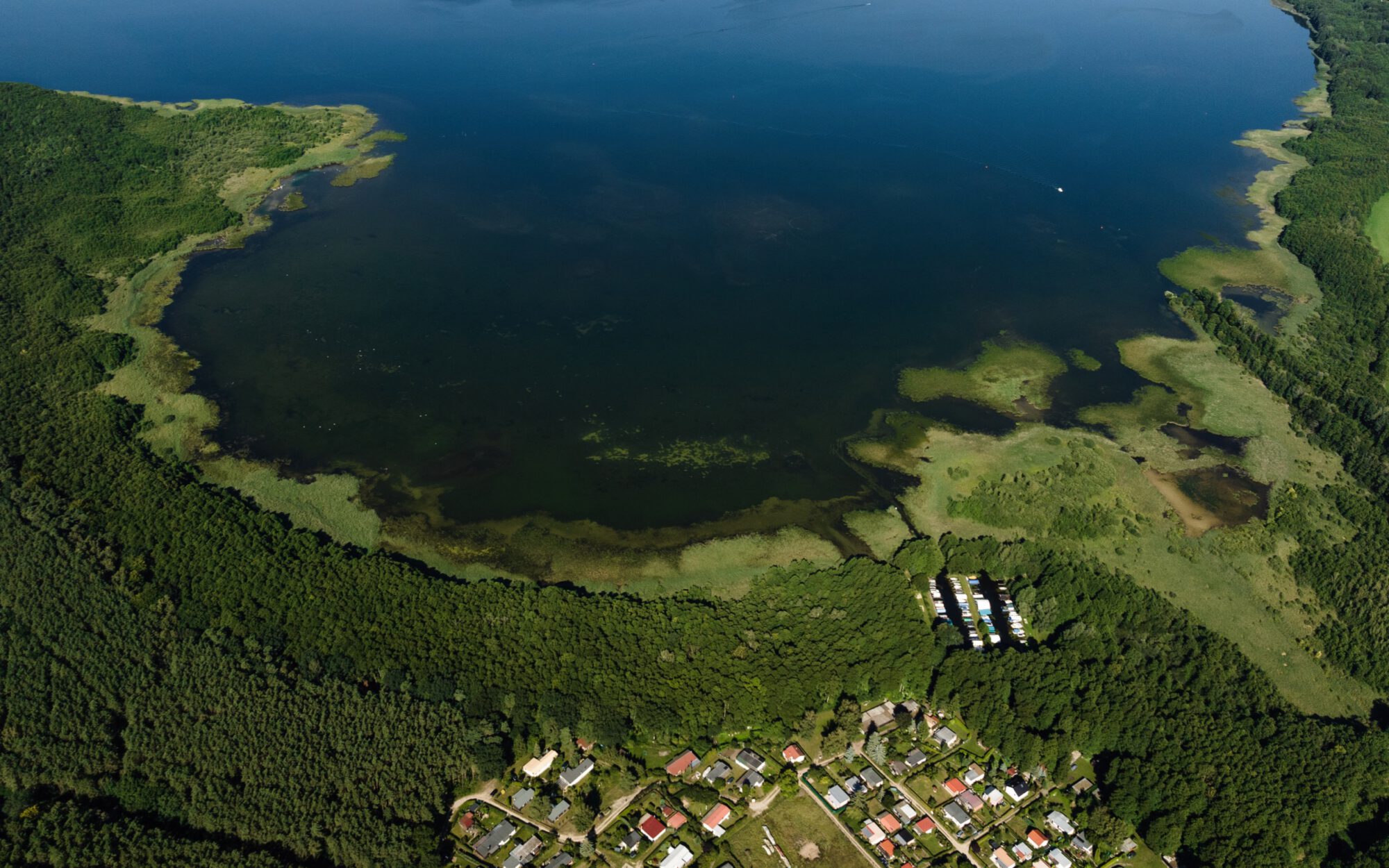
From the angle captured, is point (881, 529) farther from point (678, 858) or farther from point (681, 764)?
point (678, 858)

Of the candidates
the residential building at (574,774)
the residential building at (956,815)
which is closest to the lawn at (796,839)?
the residential building at (956,815)

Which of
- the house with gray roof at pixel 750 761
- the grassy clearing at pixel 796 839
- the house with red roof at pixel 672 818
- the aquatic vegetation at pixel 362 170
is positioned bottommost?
the grassy clearing at pixel 796 839

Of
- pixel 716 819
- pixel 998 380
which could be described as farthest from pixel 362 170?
pixel 716 819

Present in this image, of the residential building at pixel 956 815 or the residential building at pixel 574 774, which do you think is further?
the residential building at pixel 574 774

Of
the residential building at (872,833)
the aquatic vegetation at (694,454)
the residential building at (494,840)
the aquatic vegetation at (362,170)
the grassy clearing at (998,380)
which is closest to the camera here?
the residential building at (494,840)

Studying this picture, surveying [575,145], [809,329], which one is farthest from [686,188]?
[809,329]

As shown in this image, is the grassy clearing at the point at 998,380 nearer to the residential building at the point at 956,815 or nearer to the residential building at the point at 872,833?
the residential building at the point at 956,815

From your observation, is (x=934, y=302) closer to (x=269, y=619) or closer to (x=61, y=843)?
(x=269, y=619)

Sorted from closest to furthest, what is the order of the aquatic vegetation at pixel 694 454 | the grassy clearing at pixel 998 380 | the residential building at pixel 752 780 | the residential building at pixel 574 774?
the residential building at pixel 574 774
the residential building at pixel 752 780
the aquatic vegetation at pixel 694 454
the grassy clearing at pixel 998 380
